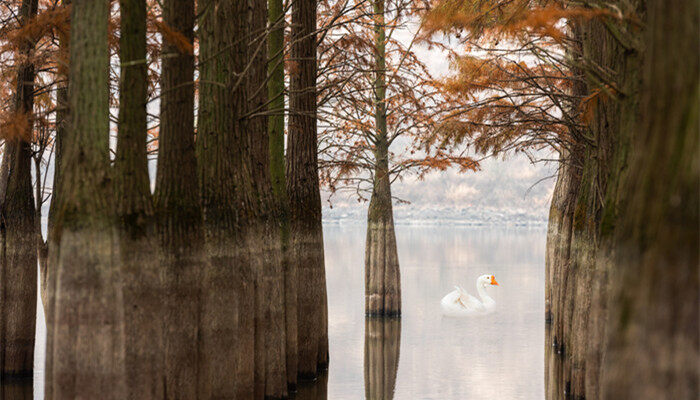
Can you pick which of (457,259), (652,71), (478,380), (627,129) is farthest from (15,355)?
(457,259)

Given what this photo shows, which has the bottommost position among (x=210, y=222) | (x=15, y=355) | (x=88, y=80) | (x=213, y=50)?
(x=15, y=355)

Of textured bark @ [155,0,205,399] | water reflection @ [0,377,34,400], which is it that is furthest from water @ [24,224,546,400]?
textured bark @ [155,0,205,399]

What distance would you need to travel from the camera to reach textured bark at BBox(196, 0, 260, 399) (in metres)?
8.15

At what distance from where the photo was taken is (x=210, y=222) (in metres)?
8.34

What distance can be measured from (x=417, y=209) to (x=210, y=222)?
14111 centimetres

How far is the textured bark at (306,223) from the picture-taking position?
1198 centimetres

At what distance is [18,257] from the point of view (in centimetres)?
1127

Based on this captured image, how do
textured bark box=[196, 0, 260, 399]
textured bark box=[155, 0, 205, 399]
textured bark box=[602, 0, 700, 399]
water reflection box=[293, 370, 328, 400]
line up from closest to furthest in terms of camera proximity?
textured bark box=[602, 0, 700, 399]
textured bark box=[155, 0, 205, 399]
textured bark box=[196, 0, 260, 399]
water reflection box=[293, 370, 328, 400]

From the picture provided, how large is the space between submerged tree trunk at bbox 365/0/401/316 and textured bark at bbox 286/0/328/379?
20.4ft

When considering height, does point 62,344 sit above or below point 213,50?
below

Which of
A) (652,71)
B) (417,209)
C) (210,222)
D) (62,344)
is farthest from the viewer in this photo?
(417,209)

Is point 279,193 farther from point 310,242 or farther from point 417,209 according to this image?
point 417,209

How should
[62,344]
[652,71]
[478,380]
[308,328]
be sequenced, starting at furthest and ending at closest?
[478,380] < [308,328] < [62,344] < [652,71]

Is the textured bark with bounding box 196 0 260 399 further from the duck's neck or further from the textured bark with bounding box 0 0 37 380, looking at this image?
the duck's neck
